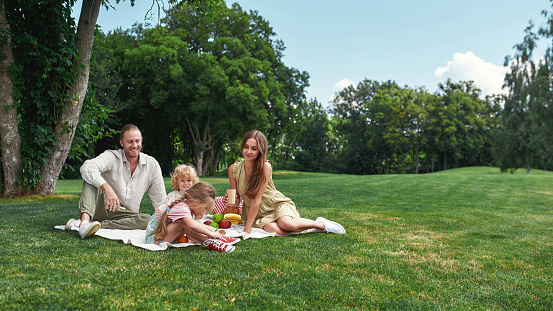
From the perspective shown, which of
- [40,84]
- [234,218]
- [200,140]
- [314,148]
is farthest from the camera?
[314,148]

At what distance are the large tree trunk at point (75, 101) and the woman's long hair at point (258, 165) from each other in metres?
6.31

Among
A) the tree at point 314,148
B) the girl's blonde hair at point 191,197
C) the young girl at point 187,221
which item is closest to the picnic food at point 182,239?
the young girl at point 187,221

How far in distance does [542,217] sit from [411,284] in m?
6.84

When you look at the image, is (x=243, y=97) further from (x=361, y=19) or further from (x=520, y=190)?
(x=520, y=190)

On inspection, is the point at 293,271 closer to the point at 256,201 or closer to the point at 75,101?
the point at 256,201

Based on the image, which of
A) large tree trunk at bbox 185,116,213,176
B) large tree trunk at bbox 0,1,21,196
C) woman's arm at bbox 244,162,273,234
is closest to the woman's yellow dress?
woman's arm at bbox 244,162,273,234

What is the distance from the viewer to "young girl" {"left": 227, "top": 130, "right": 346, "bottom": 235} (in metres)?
4.97

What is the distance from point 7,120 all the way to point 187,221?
7.08 meters

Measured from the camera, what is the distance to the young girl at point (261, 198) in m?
4.97

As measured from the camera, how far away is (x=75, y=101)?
30.5ft

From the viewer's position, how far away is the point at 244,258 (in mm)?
3756

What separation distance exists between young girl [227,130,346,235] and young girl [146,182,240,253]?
0.83 meters

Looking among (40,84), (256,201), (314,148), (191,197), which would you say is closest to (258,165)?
(256,201)

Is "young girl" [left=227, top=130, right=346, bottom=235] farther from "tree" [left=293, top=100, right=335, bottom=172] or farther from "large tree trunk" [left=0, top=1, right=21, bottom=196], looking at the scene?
"tree" [left=293, top=100, right=335, bottom=172]
